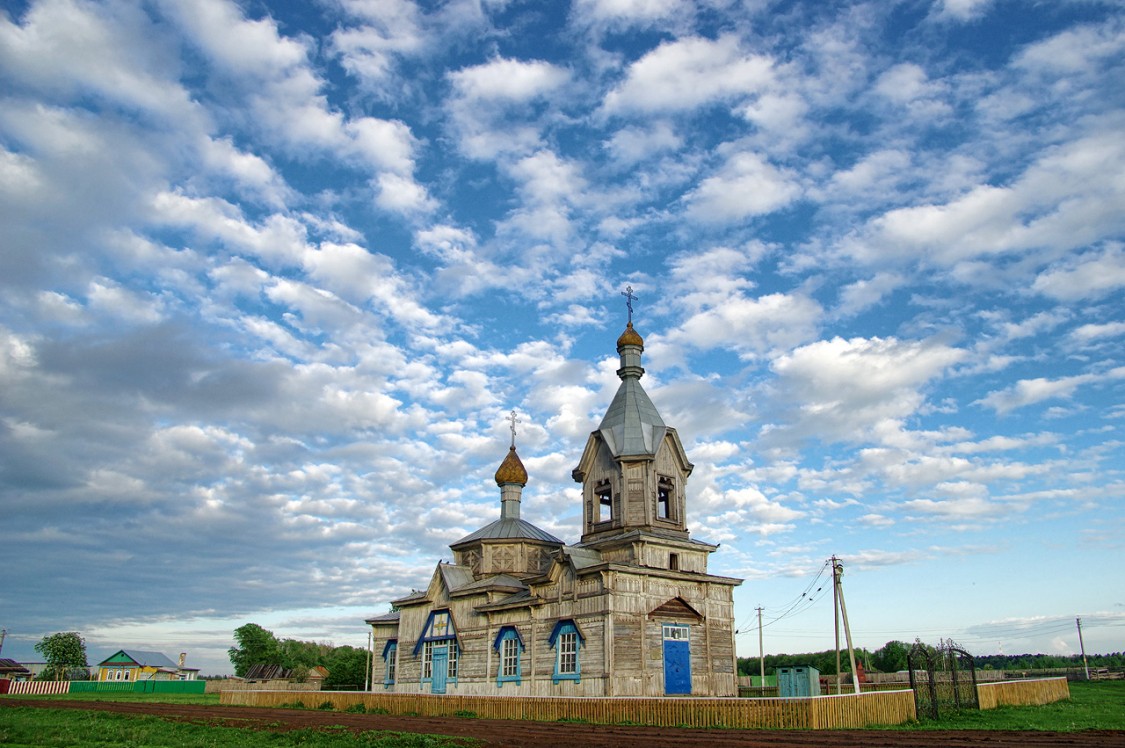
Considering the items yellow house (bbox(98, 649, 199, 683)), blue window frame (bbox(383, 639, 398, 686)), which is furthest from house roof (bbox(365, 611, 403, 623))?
yellow house (bbox(98, 649, 199, 683))

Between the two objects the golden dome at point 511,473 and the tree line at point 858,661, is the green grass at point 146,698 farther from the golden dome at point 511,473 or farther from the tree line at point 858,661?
Result: the tree line at point 858,661

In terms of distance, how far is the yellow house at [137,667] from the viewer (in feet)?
315

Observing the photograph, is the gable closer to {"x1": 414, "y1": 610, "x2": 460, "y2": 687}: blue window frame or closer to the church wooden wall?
the church wooden wall

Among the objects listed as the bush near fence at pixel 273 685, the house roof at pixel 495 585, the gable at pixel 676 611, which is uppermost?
the house roof at pixel 495 585

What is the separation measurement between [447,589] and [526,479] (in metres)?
9.07

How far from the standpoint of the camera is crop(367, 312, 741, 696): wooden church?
31.5 metres

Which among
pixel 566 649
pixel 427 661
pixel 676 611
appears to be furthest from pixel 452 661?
pixel 676 611

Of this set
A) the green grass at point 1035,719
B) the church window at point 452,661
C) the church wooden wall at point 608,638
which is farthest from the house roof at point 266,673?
the green grass at point 1035,719

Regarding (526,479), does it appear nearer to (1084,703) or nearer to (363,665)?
(363,665)

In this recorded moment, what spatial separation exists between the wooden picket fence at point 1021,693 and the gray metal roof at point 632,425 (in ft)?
49.5

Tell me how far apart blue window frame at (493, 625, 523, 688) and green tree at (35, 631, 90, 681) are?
67.9 meters

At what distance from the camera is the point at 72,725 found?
24812 millimetres

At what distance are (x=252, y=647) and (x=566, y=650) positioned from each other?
251 feet

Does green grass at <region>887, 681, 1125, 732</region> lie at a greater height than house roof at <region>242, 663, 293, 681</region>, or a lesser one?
greater
